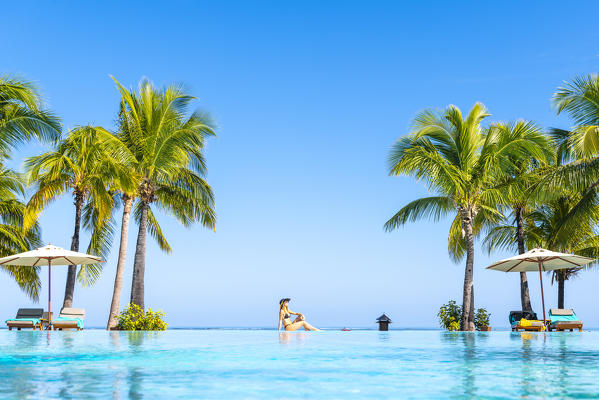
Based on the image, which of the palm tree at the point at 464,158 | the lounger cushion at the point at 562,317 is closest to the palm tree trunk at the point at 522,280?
the lounger cushion at the point at 562,317

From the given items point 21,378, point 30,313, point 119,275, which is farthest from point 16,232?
point 21,378

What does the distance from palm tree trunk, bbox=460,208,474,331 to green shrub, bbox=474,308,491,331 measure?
217 centimetres

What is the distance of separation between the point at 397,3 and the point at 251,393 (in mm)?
26357

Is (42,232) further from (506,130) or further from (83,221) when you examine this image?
(506,130)

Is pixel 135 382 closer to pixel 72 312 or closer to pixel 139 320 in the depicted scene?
pixel 139 320

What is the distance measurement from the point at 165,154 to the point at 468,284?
36.0 feet

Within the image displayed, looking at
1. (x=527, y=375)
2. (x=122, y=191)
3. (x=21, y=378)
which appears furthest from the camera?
(x=122, y=191)

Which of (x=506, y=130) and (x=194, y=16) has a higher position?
(x=194, y=16)

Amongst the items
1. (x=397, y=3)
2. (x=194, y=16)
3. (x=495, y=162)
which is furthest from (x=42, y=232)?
(x=397, y=3)

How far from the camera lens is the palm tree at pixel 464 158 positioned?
18.6 metres

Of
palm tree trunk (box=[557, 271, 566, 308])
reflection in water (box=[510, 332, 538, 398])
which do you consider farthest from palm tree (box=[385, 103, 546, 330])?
reflection in water (box=[510, 332, 538, 398])

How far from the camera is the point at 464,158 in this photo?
19.0 m

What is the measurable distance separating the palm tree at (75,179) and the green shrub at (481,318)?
13.8 metres

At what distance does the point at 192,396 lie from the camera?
4.61 m
